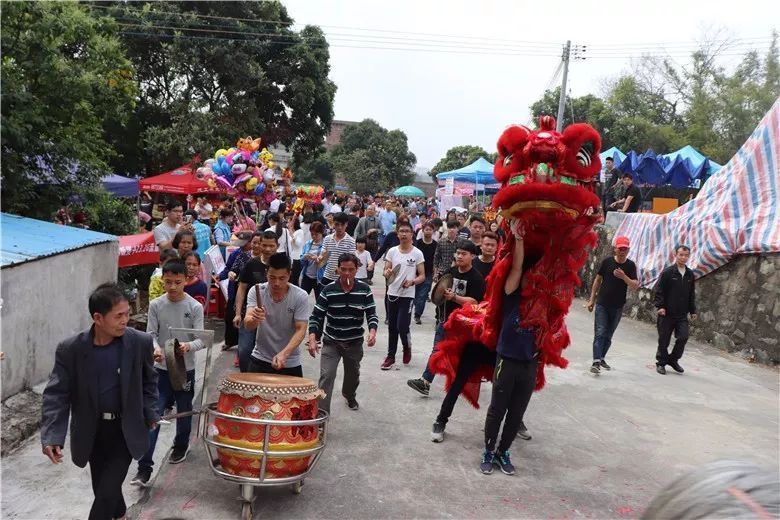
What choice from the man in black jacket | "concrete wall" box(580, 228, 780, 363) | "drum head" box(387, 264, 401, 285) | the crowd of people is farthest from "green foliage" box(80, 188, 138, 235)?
"concrete wall" box(580, 228, 780, 363)

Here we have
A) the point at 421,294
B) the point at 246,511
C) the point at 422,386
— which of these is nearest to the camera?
the point at 246,511

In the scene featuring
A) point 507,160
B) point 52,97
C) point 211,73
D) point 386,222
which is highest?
point 211,73

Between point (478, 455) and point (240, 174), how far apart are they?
825cm

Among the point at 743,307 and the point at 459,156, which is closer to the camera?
the point at 743,307

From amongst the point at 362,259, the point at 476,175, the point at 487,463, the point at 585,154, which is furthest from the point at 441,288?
the point at 476,175

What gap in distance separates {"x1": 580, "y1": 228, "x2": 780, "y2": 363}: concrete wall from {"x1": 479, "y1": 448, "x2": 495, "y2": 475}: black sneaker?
6.46m

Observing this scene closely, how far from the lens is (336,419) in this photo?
595 centimetres

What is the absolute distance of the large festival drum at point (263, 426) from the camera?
3.88 meters

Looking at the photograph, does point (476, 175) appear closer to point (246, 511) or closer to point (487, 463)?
point (487, 463)

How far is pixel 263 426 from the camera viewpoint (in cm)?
386

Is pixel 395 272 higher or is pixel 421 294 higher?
pixel 395 272

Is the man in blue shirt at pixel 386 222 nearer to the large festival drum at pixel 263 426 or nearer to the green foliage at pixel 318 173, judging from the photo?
the large festival drum at pixel 263 426

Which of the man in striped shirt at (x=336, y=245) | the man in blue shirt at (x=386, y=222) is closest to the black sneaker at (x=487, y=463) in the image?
the man in striped shirt at (x=336, y=245)

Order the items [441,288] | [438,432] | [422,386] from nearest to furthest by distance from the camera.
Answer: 1. [438,432]
2. [441,288]
3. [422,386]
